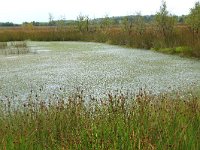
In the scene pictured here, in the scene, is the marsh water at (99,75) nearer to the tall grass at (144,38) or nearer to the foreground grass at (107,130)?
the tall grass at (144,38)

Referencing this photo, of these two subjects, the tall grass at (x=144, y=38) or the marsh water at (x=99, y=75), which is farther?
the tall grass at (x=144, y=38)

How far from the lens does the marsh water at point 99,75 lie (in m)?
7.47

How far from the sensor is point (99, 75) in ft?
30.7

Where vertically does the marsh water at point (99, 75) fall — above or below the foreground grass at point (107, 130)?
below

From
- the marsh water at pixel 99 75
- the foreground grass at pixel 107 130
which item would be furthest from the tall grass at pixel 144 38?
the foreground grass at pixel 107 130

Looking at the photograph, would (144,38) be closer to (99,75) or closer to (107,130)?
(99,75)

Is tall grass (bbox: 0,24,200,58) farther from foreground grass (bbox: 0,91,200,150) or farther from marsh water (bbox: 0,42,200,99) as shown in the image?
foreground grass (bbox: 0,91,200,150)

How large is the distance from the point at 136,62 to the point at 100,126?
842cm

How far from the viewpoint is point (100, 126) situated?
355cm

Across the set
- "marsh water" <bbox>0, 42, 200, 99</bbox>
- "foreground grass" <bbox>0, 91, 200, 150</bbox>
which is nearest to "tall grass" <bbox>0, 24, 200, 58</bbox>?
"marsh water" <bbox>0, 42, 200, 99</bbox>

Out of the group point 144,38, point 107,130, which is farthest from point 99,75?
point 144,38

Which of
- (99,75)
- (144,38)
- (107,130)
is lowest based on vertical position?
(99,75)

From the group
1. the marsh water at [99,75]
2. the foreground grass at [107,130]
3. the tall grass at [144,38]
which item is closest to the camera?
the foreground grass at [107,130]

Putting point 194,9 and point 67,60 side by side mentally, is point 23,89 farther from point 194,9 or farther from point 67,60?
point 194,9
